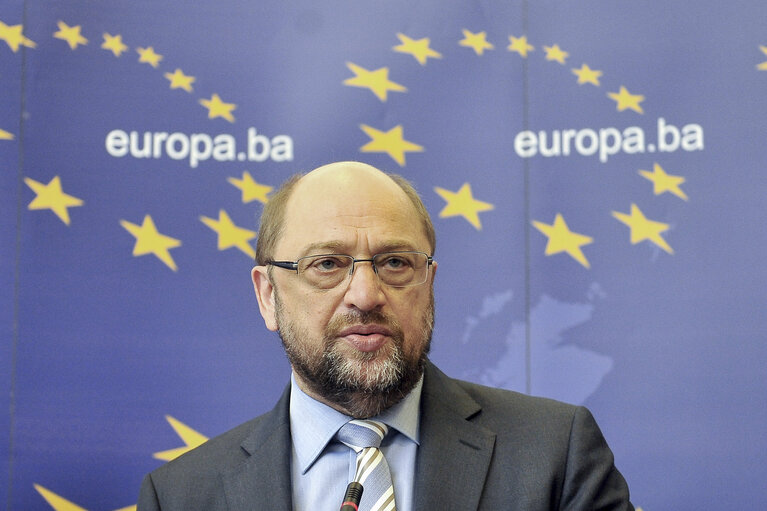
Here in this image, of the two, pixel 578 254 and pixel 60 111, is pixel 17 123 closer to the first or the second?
pixel 60 111

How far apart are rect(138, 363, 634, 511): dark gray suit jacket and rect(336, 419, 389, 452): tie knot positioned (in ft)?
0.28

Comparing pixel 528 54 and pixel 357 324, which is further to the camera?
pixel 528 54

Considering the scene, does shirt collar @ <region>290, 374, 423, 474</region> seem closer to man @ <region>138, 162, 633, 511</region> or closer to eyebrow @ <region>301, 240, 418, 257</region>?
man @ <region>138, 162, 633, 511</region>

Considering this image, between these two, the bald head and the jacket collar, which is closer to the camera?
the jacket collar

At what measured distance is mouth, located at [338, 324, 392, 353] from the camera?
5.47 ft

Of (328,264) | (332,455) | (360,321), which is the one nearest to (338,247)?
(328,264)

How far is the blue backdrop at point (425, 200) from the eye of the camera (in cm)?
281

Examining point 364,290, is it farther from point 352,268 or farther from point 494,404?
point 494,404

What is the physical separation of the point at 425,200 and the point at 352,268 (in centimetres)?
126

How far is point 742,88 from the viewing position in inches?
113

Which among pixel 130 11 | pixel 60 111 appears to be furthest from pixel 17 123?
pixel 130 11

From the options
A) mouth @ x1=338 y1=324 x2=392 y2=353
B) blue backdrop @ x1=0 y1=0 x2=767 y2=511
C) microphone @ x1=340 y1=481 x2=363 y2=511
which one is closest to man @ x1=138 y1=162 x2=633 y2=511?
mouth @ x1=338 y1=324 x2=392 y2=353

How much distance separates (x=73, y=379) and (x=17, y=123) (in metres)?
0.87

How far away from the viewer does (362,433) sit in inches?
67.9
